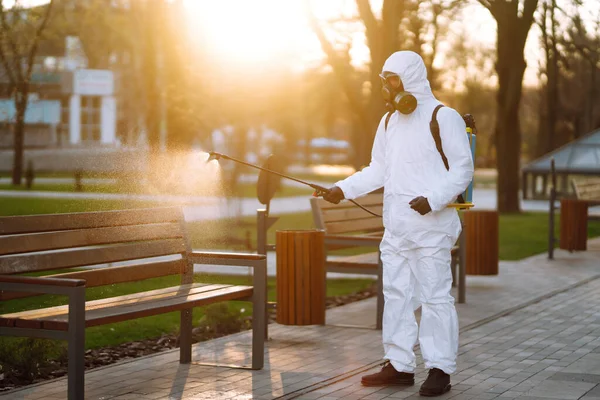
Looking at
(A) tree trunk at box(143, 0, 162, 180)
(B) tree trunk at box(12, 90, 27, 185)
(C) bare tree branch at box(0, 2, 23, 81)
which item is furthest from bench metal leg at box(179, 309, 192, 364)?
(A) tree trunk at box(143, 0, 162, 180)

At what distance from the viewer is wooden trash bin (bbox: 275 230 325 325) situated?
8047mm

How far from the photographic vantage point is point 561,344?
808cm

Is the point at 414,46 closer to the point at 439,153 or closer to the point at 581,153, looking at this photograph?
the point at 581,153

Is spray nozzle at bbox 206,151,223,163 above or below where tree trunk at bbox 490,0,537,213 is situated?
below

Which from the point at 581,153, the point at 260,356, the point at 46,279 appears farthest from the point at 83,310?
the point at 581,153

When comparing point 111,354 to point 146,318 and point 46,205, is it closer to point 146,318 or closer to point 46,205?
point 146,318

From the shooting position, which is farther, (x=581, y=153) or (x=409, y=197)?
(x=581, y=153)

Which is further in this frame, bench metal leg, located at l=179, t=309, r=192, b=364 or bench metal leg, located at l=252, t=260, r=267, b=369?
bench metal leg, located at l=179, t=309, r=192, b=364

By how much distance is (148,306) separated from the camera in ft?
20.2

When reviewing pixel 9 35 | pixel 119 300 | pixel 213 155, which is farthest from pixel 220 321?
pixel 9 35

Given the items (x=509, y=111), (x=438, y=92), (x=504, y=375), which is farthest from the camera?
(x=438, y=92)

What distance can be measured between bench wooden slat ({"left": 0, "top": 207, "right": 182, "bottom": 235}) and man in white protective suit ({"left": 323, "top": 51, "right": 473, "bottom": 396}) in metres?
1.53

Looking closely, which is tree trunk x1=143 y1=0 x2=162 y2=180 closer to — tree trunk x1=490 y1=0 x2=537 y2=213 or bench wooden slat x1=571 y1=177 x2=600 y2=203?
tree trunk x1=490 y1=0 x2=537 y2=213

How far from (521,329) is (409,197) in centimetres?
294
